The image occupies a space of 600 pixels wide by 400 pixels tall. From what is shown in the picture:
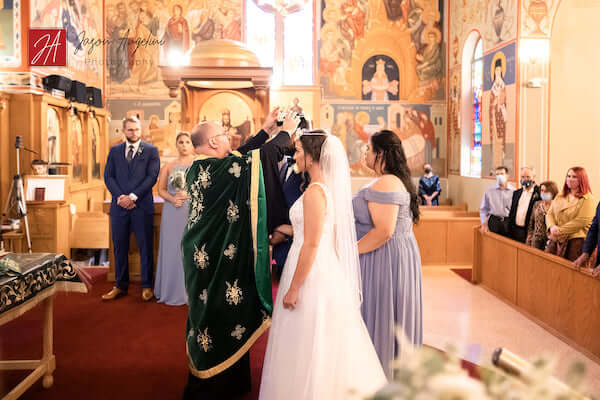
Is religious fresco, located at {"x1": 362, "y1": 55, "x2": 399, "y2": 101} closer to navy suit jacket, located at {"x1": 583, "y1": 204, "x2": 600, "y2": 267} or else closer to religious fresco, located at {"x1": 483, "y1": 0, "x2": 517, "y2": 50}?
religious fresco, located at {"x1": 483, "y1": 0, "x2": 517, "y2": 50}

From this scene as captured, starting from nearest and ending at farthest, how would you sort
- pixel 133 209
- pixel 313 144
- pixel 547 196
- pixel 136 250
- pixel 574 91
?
pixel 313 144
pixel 133 209
pixel 547 196
pixel 136 250
pixel 574 91

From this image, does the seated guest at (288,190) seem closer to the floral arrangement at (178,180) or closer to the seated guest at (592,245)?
the floral arrangement at (178,180)

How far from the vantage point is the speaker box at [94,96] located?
1292 cm

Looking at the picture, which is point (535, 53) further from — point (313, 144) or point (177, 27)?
point (177, 27)

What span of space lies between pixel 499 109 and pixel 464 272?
4.46 meters

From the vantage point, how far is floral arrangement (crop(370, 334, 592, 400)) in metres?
0.81

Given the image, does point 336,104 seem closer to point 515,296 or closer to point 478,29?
point 478,29

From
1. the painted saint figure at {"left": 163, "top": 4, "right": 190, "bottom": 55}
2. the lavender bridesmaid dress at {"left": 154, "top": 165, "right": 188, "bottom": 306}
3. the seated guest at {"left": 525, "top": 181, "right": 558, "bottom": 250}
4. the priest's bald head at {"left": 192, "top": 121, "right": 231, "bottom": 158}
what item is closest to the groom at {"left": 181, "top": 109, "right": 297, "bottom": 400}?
the priest's bald head at {"left": 192, "top": 121, "right": 231, "bottom": 158}

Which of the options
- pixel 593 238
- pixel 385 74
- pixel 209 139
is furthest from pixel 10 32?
pixel 593 238

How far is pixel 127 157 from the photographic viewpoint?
244 inches

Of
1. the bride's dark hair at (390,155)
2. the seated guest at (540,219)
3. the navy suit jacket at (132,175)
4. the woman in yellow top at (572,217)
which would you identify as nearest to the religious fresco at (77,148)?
the navy suit jacket at (132,175)

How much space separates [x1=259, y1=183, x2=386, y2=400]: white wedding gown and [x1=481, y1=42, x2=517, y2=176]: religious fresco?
28.7 feet

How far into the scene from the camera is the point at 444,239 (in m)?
9.29

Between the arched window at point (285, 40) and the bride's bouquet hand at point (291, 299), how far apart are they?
1267 centimetres
